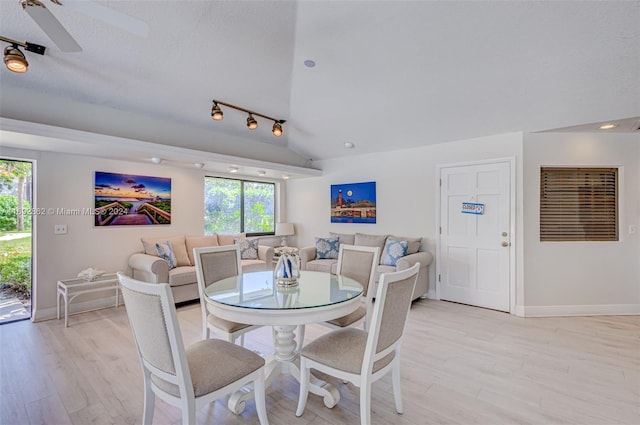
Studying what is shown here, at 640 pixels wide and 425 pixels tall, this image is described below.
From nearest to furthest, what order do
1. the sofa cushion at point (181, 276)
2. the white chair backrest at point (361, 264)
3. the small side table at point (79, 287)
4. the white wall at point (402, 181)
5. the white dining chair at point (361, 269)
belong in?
the white dining chair at point (361, 269) → the white chair backrest at point (361, 264) → the small side table at point (79, 287) → the sofa cushion at point (181, 276) → the white wall at point (402, 181)

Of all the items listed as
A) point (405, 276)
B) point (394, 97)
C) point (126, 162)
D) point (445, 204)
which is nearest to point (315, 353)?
point (405, 276)

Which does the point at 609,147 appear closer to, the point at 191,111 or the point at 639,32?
the point at 639,32

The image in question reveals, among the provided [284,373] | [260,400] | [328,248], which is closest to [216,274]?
[284,373]

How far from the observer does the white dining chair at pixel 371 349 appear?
1.67 metres

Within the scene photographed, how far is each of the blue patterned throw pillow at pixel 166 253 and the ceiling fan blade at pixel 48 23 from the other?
2.85 meters

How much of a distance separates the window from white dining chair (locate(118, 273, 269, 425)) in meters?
3.88

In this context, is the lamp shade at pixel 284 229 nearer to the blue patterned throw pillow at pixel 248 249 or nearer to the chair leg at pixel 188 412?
the blue patterned throw pillow at pixel 248 249

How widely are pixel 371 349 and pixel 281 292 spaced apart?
2.46 feet

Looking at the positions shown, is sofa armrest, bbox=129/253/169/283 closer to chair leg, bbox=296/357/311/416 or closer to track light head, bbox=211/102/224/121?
track light head, bbox=211/102/224/121

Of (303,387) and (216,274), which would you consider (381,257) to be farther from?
(303,387)

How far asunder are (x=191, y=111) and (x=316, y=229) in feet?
10.3

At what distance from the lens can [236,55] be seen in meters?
2.88

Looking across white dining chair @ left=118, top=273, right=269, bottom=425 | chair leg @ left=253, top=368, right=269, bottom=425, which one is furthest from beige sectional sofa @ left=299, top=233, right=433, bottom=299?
white dining chair @ left=118, top=273, right=269, bottom=425

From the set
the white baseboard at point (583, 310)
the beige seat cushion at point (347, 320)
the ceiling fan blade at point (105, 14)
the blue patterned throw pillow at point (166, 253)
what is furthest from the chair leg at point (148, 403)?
the white baseboard at point (583, 310)
